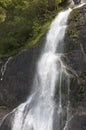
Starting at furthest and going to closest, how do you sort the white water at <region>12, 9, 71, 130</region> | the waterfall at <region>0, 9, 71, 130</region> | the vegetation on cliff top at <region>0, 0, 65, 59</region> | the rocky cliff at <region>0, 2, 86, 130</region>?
the vegetation on cliff top at <region>0, 0, 65, 59</region> < the rocky cliff at <region>0, 2, 86, 130</region> < the white water at <region>12, 9, 71, 130</region> < the waterfall at <region>0, 9, 71, 130</region>

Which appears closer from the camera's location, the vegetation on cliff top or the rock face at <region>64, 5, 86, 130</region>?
the rock face at <region>64, 5, 86, 130</region>

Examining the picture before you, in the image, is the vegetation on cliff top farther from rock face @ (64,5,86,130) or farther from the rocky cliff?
rock face @ (64,5,86,130)

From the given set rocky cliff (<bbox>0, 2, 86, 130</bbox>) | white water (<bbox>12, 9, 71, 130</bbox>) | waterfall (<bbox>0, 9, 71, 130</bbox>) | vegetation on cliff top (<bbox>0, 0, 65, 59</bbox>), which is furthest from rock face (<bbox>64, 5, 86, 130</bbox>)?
vegetation on cliff top (<bbox>0, 0, 65, 59</bbox>)

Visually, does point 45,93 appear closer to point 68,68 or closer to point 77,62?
point 68,68

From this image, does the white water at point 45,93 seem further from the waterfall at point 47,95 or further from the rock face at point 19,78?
the rock face at point 19,78

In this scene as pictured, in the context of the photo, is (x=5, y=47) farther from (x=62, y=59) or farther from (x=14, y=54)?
(x=62, y=59)

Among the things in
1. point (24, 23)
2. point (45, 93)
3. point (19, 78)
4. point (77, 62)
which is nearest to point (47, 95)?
point (45, 93)

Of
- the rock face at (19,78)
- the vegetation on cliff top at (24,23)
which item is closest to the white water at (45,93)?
the rock face at (19,78)
